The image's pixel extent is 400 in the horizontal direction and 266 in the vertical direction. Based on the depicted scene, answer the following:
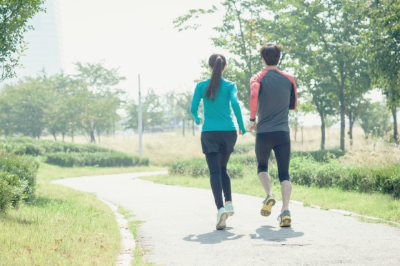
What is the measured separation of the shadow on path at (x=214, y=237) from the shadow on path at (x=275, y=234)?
9.9 inches

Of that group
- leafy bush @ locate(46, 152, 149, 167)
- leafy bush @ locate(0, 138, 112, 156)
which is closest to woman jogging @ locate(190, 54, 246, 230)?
leafy bush @ locate(46, 152, 149, 167)

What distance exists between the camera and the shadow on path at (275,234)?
6145 millimetres

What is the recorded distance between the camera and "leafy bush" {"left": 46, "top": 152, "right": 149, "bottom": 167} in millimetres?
32625

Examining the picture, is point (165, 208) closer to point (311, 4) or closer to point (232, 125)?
point (232, 125)

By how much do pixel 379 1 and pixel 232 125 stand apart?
37.7 ft

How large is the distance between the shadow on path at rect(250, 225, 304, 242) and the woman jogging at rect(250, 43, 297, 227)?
176 millimetres

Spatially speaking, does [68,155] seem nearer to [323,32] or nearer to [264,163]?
[323,32]

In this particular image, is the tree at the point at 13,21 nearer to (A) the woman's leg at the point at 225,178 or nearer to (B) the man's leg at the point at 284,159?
(A) the woman's leg at the point at 225,178

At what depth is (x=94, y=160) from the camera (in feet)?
110

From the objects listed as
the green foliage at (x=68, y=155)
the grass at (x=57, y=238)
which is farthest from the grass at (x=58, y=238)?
the green foliage at (x=68, y=155)

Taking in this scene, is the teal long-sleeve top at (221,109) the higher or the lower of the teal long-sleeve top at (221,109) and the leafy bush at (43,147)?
the higher

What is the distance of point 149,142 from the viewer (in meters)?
45.4

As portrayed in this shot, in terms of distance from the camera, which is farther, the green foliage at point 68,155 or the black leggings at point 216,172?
the green foliage at point 68,155

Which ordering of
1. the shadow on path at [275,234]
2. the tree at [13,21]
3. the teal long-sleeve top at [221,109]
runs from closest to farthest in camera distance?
the shadow on path at [275,234], the teal long-sleeve top at [221,109], the tree at [13,21]
